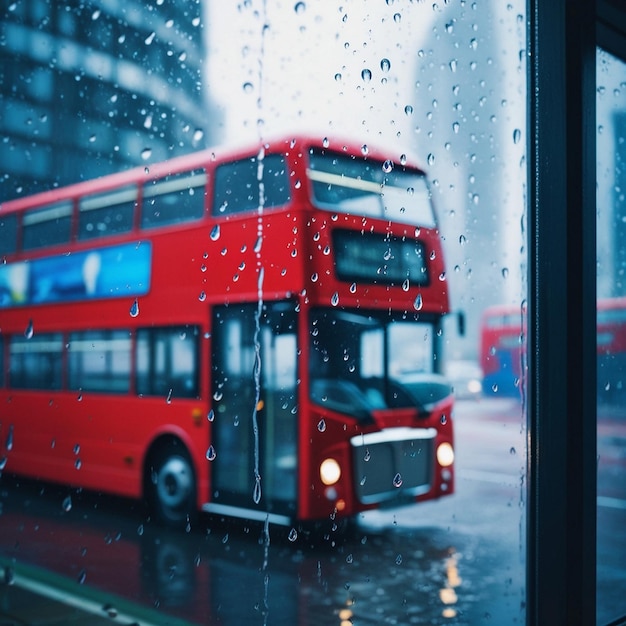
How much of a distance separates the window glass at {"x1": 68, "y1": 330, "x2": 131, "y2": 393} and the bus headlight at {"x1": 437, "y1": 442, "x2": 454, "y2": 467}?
1713 mm

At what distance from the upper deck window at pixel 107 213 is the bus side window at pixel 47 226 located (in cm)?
9

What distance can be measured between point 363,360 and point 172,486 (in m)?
1.35

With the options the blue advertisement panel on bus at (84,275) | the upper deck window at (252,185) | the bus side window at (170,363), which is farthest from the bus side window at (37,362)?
the upper deck window at (252,185)

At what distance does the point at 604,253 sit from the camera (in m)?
2.27

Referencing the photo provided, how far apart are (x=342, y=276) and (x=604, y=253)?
1.26 meters

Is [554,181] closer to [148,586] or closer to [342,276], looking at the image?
[342,276]

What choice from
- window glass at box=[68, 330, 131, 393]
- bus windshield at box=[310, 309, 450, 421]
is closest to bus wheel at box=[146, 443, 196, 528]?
window glass at box=[68, 330, 131, 393]

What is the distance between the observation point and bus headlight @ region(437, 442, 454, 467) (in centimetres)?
383

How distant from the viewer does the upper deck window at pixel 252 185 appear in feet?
10.9

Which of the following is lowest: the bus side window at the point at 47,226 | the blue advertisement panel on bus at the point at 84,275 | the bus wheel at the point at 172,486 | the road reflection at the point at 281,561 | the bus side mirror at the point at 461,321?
the road reflection at the point at 281,561

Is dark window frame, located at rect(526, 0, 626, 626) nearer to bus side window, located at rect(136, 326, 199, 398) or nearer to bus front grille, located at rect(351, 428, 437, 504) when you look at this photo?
bus front grille, located at rect(351, 428, 437, 504)

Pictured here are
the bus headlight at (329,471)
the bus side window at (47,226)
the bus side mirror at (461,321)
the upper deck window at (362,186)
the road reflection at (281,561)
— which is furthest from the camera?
the bus side mirror at (461,321)

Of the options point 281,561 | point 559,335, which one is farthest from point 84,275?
point 559,335

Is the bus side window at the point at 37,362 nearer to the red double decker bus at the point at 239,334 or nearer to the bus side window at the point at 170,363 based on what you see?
the red double decker bus at the point at 239,334
